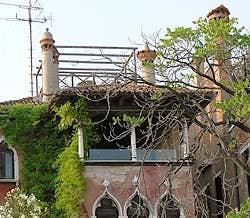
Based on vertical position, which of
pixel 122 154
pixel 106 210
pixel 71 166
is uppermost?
pixel 122 154

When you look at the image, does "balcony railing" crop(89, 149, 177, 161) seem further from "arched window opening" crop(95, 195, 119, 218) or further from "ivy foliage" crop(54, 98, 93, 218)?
"arched window opening" crop(95, 195, 119, 218)

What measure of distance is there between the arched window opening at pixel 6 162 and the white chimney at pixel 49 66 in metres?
3.11

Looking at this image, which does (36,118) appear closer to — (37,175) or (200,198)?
(37,175)

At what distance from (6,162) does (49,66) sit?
4.60m

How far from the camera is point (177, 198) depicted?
2269 centimetres

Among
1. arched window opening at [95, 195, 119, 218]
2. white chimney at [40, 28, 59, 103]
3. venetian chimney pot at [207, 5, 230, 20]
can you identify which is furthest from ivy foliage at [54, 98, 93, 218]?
venetian chimney pot at [207, 5, 230, 20]

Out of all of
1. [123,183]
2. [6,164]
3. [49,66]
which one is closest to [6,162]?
[6,164]

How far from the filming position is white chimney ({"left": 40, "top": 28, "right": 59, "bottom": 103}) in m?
28.0

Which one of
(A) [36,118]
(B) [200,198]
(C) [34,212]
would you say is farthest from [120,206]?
(B) [200,198]

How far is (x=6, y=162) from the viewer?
24859mm

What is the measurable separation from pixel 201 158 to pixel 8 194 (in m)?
5.04

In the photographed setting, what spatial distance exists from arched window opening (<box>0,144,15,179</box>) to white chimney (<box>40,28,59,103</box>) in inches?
122

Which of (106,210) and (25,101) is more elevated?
(25,101)

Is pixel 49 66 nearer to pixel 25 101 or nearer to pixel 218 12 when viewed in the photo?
pixel 25 101
